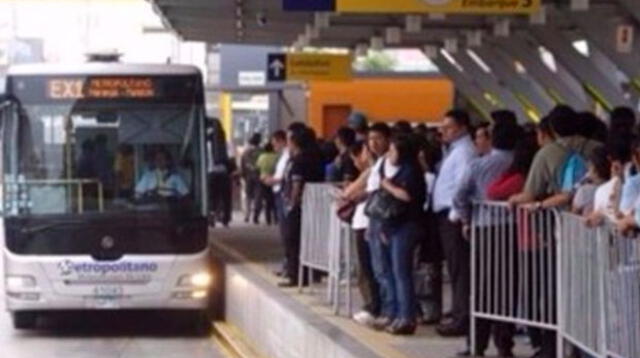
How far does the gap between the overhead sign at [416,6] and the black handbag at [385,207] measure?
430cm

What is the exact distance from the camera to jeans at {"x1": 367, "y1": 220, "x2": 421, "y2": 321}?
561 inches

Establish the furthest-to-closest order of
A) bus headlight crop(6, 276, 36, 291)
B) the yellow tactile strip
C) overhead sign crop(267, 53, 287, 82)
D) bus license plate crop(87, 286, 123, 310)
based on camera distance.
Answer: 1. overhead sign crop(267, 53, 287, 82)
2. bus license plate crop(87, 286, 123, 310)
3. bus headlight crop(6, 276, 36, 291)
4. the yellow tactile strip

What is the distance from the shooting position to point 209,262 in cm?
2089

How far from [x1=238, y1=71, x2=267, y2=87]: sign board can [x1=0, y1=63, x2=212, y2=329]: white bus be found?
21072 millimetres

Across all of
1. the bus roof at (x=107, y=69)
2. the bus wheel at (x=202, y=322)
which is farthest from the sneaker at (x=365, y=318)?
the bus wheel at (x=202, y=322)

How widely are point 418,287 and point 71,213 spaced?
6186 millimetres

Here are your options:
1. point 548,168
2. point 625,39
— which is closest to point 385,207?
point 548,168

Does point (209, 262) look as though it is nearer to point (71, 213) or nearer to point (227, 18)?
point (71, 213)

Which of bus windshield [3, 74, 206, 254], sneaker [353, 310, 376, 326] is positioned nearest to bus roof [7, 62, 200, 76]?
bus windshield [3, 74, 206, 254]

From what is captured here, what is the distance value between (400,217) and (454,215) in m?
0.92

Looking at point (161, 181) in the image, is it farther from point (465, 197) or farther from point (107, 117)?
point (465, 197)

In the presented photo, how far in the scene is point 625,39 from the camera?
2344 cm

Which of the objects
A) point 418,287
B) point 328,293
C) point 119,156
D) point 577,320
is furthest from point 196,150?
point 577,320

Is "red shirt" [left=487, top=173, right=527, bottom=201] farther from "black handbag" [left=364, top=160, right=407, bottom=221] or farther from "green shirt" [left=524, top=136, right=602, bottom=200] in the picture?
"black handbag" [left=364, top=160, right=407, bottom=221]
